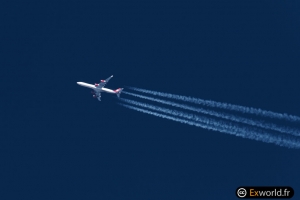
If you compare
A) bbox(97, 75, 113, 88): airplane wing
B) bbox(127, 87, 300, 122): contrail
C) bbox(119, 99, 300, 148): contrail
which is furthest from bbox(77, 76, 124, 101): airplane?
bbox(119, 99, 300, 148): contrail

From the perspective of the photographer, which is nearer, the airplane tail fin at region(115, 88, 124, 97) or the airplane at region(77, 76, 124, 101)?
the airplane tail fin at region(115, 88, 124, 97)


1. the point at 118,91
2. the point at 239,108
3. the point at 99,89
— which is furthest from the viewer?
the point at 99,89

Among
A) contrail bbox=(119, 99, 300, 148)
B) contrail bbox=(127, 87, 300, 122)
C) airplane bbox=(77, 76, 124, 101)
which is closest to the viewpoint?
contrail bbox=(119, 99, 300, 148)

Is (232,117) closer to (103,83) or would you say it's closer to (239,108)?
(239,108)

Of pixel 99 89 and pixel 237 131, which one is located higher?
pixel 99 89

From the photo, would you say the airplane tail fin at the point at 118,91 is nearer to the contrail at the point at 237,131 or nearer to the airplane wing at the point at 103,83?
the airplane wing at the point at 103,83

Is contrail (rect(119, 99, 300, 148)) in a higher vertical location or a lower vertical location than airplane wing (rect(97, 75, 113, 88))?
lower

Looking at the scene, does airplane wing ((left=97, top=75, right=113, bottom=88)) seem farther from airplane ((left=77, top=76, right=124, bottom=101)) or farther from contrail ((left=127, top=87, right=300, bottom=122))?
contrail ((left=127, top=87, right=300, bottom=122))

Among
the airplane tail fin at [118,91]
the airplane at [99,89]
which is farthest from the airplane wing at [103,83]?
the airplane tail fin at [118,91]

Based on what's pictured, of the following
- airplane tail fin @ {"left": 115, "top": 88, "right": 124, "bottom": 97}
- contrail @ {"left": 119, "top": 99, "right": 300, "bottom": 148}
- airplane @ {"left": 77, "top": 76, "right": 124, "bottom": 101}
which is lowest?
contrail @ {"left": 119, "top": 99, "right": 300, "bottom": 148}

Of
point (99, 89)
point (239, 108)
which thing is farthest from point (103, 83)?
point (239, 108)

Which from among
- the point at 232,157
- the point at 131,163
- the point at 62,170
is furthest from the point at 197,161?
the point at 62,170
